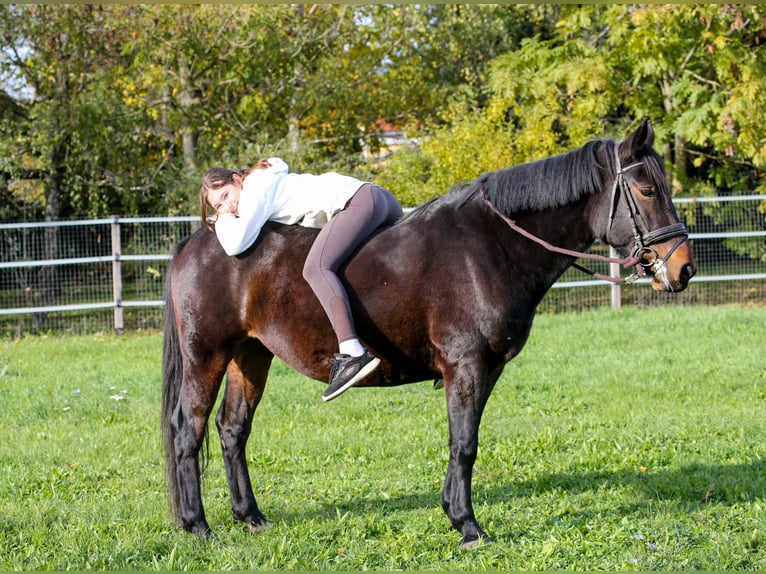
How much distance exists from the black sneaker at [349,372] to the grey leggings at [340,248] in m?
0.13

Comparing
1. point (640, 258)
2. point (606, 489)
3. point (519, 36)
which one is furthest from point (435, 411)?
point (519, 36)

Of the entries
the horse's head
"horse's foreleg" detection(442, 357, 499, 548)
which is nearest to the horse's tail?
"horse's foreleg" detection(442, 357, 499, 548)

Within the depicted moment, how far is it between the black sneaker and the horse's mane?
105 centimetres

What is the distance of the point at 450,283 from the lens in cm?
433

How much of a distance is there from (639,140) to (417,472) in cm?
276

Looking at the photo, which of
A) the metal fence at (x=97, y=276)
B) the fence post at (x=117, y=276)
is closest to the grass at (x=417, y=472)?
the fence post at (x=117, y=276)

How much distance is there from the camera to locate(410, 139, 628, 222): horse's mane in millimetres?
4285

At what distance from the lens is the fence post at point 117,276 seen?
41.5 feet

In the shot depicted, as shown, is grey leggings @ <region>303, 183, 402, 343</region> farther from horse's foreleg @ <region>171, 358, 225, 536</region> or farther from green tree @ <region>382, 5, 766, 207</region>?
green tree @ <region>382, 5, 766, 207</region>

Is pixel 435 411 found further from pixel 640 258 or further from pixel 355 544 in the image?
pixel 640 258

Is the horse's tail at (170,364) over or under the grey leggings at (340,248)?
under

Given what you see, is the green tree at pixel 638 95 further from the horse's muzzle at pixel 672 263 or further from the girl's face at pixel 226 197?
the horse's muzzle at pixel 672 263

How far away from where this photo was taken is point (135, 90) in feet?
51.3

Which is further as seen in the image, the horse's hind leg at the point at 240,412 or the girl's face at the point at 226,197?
the horse's hind leg at the point at 240,412
